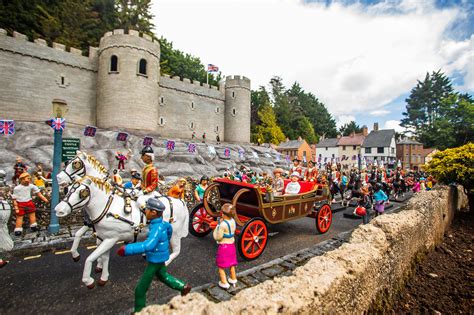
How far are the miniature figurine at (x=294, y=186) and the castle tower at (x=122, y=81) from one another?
1964cm

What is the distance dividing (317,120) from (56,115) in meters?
74.1

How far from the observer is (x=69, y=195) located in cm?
356

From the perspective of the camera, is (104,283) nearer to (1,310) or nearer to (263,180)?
(1,310)

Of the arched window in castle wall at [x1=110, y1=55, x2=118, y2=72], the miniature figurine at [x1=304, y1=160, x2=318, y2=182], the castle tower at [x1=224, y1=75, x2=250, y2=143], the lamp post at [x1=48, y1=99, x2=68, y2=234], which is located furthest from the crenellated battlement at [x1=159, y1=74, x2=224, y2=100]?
the miniature figurine at [x1=304, y1=160, x2=318, y2=182]

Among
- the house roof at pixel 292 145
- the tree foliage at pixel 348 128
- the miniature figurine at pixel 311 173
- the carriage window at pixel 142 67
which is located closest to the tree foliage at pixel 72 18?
the carriage window at pixel 142 67

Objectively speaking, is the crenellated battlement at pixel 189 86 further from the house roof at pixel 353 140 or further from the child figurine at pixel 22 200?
the house roof at pixel 353 140

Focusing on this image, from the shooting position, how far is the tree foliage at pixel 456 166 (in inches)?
365

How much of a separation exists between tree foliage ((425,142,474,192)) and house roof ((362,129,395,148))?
40.6 m

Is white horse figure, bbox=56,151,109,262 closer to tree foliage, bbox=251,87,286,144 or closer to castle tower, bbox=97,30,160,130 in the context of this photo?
castle tower, bbox=97,30,160,130

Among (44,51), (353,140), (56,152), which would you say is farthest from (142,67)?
(353,140)

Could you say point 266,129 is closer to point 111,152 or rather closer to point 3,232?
point 111,152

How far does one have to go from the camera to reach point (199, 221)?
6.28 metres

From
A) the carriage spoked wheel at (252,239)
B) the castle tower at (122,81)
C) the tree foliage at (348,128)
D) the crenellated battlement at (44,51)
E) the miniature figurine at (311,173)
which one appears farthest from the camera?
the tree foliage at (348,128)

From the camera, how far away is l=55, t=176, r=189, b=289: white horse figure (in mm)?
3539
